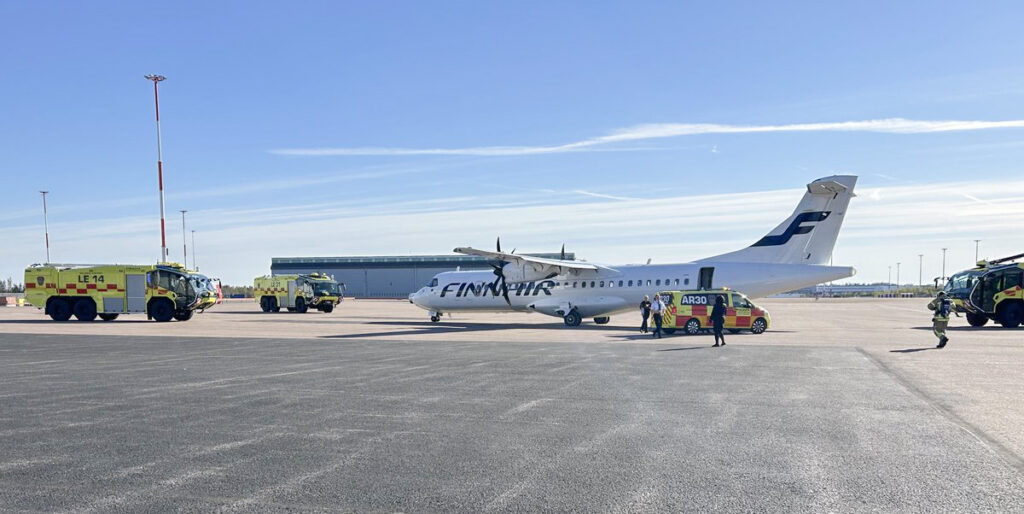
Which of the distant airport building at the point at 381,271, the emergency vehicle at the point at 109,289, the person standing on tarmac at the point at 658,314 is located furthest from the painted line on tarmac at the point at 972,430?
the distant airport building at the point at 381,271

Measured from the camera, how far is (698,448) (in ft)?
27.3

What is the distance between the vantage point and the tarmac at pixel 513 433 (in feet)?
21.0

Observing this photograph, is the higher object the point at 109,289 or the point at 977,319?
the point at 109,289

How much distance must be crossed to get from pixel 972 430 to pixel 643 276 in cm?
2529

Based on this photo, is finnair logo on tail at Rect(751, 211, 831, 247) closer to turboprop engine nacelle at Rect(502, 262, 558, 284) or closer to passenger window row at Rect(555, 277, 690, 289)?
passenger window row at Rect(555, 277, 690, 289)

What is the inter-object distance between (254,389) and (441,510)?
8.39 meters

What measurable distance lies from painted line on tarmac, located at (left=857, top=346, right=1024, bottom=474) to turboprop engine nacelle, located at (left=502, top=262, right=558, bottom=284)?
2267 cm

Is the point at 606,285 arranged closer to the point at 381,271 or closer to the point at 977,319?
the point at 977,319

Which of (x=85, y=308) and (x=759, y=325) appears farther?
(x=85, y=308)

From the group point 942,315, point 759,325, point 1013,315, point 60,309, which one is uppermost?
point 60,309

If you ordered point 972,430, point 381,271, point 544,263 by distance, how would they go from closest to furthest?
point 972,430, point 544,263, point 381,271

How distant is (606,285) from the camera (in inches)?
1403

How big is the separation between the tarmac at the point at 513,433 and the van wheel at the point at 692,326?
9164mm

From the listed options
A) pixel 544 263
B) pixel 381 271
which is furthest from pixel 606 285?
pixel 381 271
